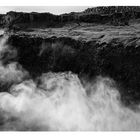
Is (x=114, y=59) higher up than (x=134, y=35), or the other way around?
(x=134, y=35)

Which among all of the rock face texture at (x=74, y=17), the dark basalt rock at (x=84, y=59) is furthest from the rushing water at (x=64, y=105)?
the rock face texture at (x=74, y=17)

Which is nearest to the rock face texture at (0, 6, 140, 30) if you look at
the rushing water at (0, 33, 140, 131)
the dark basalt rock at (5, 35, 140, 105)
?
the dark basalt rock at (5, 35, 140, 105)

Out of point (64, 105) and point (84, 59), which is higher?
point (84, 59)

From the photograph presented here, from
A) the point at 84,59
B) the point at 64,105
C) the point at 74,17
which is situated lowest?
the point at 64,105

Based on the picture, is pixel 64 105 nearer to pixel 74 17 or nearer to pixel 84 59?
pixel 84 59

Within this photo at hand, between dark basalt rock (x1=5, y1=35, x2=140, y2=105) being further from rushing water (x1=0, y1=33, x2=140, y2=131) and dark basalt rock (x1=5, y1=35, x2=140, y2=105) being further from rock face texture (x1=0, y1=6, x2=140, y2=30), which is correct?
rock face texture (x1=0, y1=6, x2=140, y2=30)

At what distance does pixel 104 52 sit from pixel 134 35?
2.55 feet

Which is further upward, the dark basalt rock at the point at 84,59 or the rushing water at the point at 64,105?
the dark basalt rock at the point at 84,59

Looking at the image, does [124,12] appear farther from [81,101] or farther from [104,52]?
[81,101]

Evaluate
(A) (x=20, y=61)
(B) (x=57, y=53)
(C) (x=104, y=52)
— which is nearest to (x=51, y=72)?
(B) (x=57, y=53)

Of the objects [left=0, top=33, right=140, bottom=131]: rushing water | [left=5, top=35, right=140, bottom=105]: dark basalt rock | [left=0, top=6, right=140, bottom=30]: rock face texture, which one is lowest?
[left=0, top=33, right=140, bottom=131]: rushing water

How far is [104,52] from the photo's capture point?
617 centimetres

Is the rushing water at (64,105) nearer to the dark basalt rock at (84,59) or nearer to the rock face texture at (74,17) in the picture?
the dark basalt rock at (84,59)

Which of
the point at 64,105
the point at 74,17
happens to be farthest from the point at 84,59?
the point at 74,17
